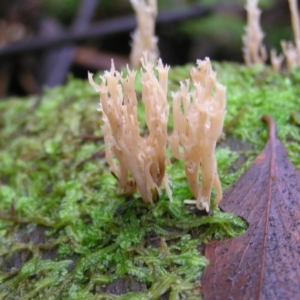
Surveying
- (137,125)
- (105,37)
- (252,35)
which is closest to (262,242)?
(137,125)

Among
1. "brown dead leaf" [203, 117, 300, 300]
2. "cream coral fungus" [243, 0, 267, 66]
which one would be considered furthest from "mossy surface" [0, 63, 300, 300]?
"cream coral fungus" [243, 0, 267, 66]

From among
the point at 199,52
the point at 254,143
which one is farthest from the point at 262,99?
the point at 199,52

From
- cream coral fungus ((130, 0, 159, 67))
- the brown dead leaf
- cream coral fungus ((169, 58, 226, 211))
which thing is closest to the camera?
the brown dead leaf

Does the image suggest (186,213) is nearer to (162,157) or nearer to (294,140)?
(162,157)

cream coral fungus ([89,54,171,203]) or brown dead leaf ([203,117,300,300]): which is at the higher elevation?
cream coral fungus ([89,54,171,203])

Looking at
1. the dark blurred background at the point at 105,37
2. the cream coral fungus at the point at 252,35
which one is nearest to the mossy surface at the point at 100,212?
the cream coral fungus at the point at 252,35

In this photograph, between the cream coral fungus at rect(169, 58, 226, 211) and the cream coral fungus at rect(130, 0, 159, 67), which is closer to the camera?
the cream coral fungus at rect(169, 58, 226, 211)

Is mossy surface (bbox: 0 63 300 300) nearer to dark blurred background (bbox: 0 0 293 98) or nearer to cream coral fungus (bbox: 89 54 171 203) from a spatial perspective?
cream coral fungus (bbox: 89 54 171 203)

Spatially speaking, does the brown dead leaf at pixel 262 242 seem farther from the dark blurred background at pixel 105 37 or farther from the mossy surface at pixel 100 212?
the dark blurred background at pixel 105 37
